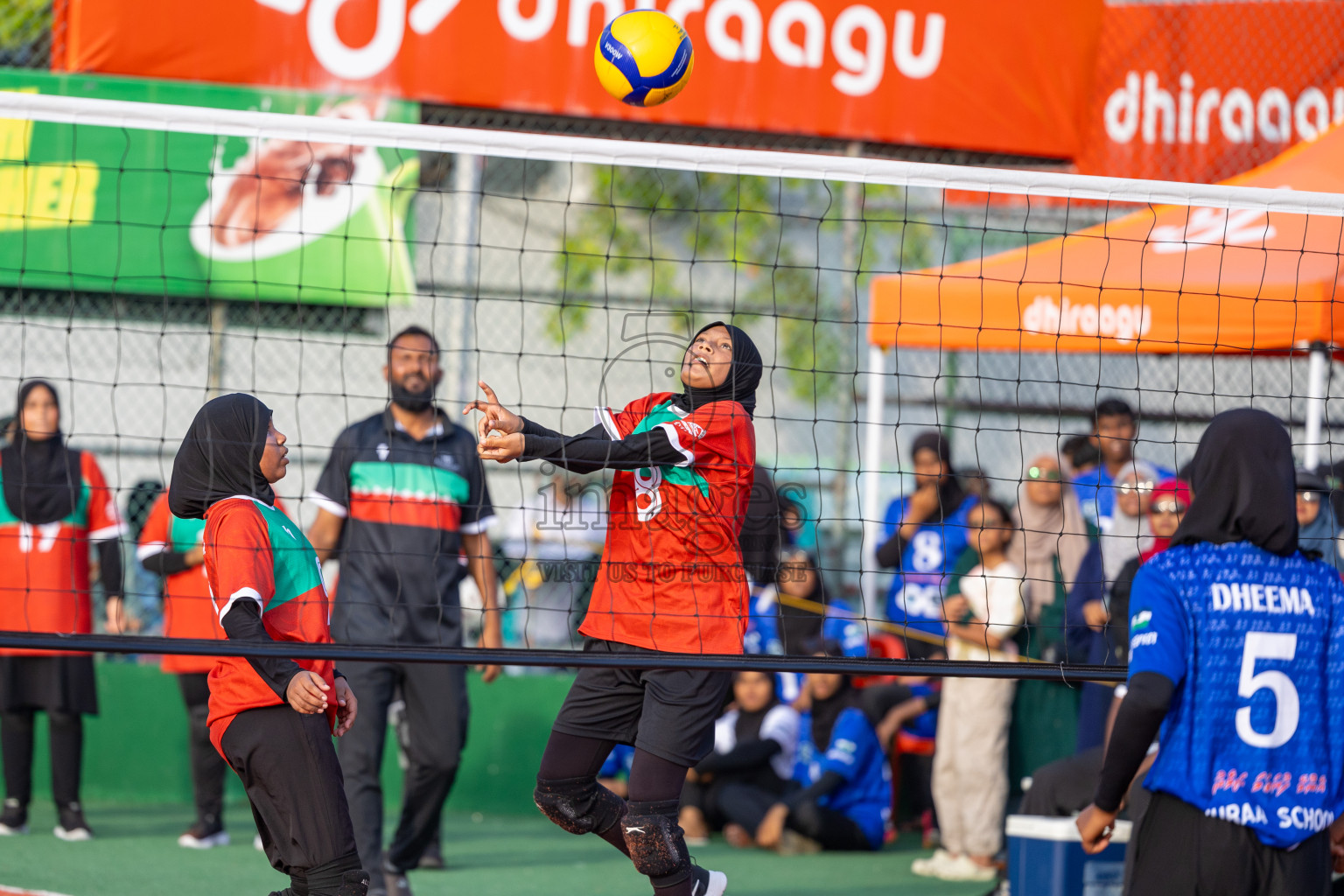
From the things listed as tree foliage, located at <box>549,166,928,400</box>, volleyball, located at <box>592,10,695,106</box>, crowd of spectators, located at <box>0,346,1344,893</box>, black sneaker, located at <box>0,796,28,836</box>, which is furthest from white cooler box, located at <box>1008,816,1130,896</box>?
tree foliage, located at <box>549,166,928,400</box>

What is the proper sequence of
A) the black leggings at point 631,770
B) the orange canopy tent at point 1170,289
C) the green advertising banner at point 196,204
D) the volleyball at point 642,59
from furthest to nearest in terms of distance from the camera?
the green advertising banner at point 196,204 < the orange canopy tent at point 1170,289 < the volleyball at point 642,59 < the black leggings at point 631,770

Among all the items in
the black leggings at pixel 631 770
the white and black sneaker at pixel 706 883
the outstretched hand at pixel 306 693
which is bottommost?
the white and black sneaker at pixel 706 883

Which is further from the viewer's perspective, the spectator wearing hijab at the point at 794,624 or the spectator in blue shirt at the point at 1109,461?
the spectator wearing hijab at the point at 794,624

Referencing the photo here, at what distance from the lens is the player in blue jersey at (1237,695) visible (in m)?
3.00

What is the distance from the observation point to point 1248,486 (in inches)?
120

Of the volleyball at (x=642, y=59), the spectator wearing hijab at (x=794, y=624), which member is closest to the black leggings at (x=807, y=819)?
the spectator wearing hijab at (x=794, y=624)

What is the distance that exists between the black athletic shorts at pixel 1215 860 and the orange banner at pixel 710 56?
6.99 m

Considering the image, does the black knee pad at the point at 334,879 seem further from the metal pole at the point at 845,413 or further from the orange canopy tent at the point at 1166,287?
the metal pole at the point at 845,413

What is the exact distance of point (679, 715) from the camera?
4.09 meters

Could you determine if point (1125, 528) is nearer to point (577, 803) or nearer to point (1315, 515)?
point (1315, 515)

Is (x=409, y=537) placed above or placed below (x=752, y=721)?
above

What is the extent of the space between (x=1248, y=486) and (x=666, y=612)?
1806 millimetres

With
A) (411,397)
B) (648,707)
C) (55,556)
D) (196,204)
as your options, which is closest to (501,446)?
(648,707)

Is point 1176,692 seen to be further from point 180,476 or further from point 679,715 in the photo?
point 180,476
